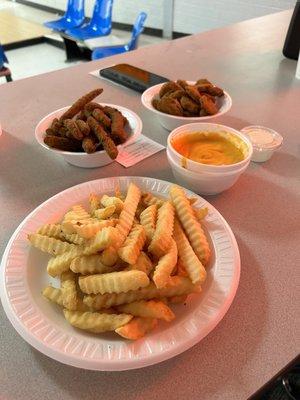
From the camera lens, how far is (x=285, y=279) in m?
0.57

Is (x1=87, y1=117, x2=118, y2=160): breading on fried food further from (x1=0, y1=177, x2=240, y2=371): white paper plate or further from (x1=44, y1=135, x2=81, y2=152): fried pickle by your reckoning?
(x1=0, y1=177, x2=240, y2=371): white paper plate

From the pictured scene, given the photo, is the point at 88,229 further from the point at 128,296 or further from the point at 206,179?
the point at 206,179

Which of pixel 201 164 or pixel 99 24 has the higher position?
pixel 201 164

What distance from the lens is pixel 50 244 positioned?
53 centimetres

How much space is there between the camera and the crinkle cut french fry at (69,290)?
0.47 metres

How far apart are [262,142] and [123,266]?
0.51 m

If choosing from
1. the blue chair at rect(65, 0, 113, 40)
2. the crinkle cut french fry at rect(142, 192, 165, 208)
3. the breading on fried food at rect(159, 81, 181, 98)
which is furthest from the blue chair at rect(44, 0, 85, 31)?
the crinkle cut french fry at rect(142, 192, 165, 208)

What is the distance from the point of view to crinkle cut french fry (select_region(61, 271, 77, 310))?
0.47m

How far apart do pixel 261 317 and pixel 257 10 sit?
3223 millimetres

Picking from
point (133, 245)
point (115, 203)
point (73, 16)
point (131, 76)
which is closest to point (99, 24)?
point (73, 16)

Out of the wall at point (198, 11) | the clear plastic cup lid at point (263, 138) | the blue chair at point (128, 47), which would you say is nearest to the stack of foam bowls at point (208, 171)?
the clear plastic cup lid at point (263, 138)

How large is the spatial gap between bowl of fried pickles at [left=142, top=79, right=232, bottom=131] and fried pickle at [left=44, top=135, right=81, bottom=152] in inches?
8.9

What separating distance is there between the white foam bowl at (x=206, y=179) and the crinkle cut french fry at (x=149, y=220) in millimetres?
145

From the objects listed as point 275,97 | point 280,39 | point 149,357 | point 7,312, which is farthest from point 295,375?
point 280,39
